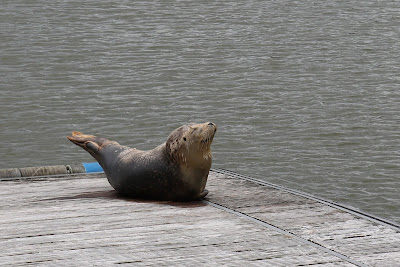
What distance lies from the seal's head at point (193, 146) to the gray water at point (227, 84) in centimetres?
363

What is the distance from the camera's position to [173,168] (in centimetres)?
658

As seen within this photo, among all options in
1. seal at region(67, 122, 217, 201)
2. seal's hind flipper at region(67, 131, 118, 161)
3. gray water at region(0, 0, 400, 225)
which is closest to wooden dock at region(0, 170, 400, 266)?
seal at region(67, 122, 217, 201)

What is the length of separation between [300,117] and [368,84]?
2.59 meters

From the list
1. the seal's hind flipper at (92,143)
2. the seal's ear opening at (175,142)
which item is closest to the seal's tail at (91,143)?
the seal's hind flipper at (92,143)

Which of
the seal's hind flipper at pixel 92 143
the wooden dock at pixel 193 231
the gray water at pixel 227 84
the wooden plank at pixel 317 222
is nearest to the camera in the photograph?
the wooden dock at pixel 193 231

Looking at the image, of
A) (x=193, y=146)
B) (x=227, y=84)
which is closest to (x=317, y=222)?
(x=193, y=146)

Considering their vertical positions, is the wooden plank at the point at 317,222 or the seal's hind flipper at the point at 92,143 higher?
the seal's hind flipper at the point at 92,143

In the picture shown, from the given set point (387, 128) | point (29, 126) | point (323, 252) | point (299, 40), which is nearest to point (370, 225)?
point (323, 252)

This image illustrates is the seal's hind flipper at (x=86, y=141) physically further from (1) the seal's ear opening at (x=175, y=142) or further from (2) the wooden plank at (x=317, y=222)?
(2) the wooden plank at (x=317, y=222)

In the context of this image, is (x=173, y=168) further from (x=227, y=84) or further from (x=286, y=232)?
(x=227, y=84)

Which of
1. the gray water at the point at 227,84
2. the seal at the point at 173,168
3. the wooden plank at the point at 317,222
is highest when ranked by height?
the seal at the point at 173,168

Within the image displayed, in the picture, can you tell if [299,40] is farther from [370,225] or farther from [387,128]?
[370,225]

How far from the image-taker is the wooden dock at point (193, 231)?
5031mm

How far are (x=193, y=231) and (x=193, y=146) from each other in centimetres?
105
